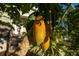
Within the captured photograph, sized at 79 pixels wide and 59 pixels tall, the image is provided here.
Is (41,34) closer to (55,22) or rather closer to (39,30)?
(39,30)

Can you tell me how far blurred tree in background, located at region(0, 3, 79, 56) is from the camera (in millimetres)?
1282

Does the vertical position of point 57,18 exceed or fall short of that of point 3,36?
it exceeds it

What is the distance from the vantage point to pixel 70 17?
1.30m

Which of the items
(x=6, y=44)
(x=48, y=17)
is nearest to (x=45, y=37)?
(x=48, y=17)

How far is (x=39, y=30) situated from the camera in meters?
1.30

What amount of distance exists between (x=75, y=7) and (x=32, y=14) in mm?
319

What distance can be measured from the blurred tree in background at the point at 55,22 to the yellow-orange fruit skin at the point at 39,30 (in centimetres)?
3

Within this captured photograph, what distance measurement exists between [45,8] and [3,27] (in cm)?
34

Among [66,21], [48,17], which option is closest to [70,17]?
[66,21]

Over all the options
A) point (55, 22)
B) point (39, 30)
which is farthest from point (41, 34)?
point (55, 22)

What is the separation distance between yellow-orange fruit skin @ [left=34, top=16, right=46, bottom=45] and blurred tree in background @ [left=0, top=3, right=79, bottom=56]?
3 cm

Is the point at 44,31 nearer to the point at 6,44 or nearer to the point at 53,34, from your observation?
the point at 53,34

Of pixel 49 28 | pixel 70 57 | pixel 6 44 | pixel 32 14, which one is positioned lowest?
pixel 70 57

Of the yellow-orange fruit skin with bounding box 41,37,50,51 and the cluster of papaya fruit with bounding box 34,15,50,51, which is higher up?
the cluster of papaya fruit with bounding box 34,15,50,51
